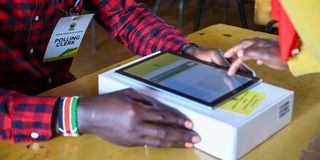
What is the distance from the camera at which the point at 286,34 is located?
82 cm

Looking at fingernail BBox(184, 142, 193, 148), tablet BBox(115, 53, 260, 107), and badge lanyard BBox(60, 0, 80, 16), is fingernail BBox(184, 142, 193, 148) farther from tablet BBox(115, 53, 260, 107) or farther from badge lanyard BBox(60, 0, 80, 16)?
badge lanyard BBox(60, 0, 80, 16)

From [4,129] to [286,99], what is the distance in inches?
20.0

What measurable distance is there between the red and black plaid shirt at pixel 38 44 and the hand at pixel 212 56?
63 millimetres

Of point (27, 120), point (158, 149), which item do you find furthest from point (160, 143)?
point (27, 120)

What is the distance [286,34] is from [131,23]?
65cm

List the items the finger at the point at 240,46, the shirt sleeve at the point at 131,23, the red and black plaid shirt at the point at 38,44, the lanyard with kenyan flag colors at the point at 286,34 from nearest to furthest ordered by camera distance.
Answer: the lanyard with kenyan flag colors at the point at 286,34
the red and black plaid shirt at the point at 38,44
the finger at the point at 240,46
the shirt sleeve at the point at 131,23

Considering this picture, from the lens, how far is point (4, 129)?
906mm

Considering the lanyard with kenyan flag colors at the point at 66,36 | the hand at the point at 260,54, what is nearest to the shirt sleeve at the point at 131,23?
the lanyard with kenyan flag colors at the point at 66,36

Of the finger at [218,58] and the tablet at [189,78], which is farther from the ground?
the tablet at [189,78]

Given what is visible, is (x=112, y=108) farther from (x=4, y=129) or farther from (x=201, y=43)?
(x=201, y=43)

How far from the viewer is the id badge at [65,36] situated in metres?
1.23

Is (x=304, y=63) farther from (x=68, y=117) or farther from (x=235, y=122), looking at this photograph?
(x=68, y=117)

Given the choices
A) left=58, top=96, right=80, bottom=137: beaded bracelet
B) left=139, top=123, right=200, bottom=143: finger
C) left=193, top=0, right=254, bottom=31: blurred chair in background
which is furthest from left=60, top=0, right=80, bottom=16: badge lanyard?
left=193, top=0, right=254, bottom=31: blurred chair in background

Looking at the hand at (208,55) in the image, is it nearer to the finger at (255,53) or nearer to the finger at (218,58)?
the finger at (218,58)
